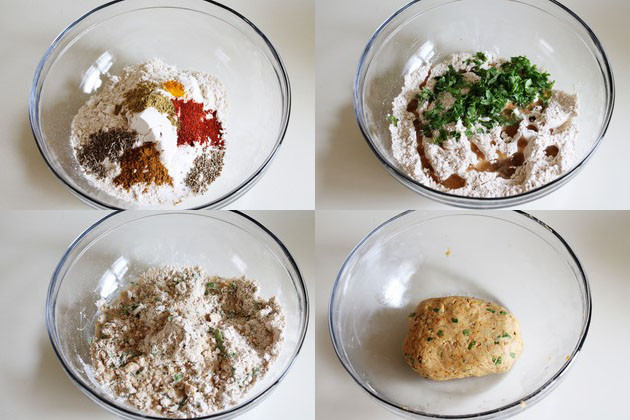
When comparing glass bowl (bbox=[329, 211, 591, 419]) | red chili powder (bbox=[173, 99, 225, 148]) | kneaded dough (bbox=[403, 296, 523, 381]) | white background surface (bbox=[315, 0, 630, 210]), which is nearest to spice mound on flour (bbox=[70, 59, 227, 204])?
red chili powder (bbox=[173, 99, 225, 148])

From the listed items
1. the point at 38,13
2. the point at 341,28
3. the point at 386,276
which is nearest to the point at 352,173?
the point at 386,276

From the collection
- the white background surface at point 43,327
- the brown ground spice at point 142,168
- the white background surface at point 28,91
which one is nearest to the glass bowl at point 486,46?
the white background surface at point 28,91

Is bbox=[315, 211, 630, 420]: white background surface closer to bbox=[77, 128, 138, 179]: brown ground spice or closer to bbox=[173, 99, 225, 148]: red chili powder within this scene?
bbox=[173, 99, 225, 148]: red chili powder

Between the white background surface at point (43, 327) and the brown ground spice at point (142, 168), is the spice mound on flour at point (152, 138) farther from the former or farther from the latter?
the white background surface at point (43, 327)

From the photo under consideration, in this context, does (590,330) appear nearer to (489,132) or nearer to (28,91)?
(489,132)

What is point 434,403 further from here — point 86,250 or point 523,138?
point 86,250

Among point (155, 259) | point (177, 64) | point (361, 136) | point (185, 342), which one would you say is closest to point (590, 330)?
point (361, 136)

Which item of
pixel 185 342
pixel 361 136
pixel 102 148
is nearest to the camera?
pixel 185 342
